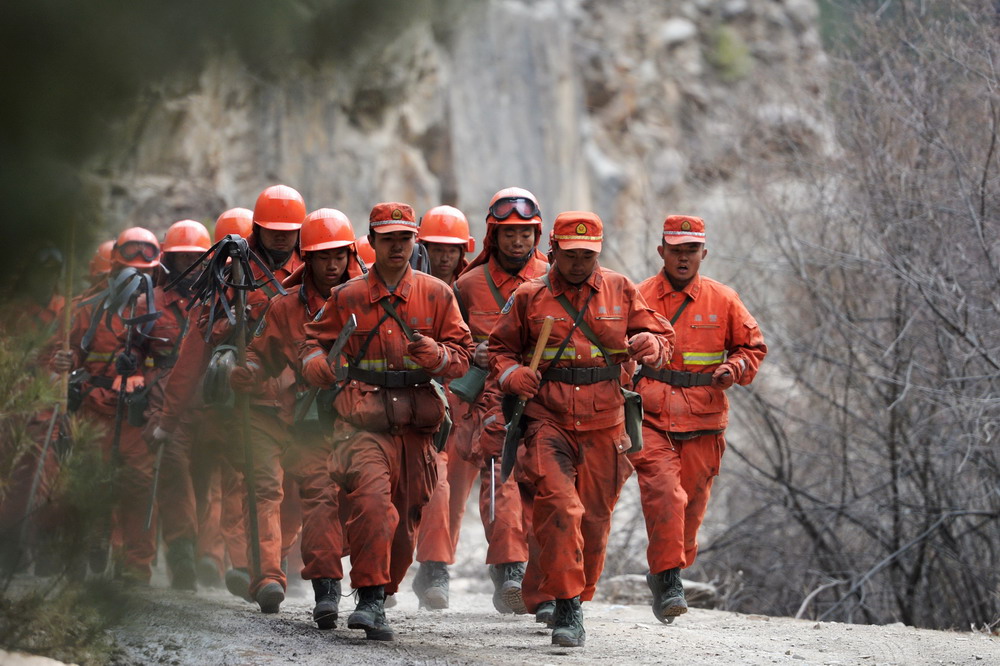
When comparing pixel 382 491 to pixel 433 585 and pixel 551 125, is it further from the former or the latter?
pixel 551 125

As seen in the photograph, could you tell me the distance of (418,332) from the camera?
7551 mm

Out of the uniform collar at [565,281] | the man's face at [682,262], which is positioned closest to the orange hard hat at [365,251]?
the man's face at [682,262]

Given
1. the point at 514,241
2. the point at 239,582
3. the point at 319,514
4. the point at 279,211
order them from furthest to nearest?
the point at 279,211, the point at 239,582, the point at 514,241, the point at 319,514

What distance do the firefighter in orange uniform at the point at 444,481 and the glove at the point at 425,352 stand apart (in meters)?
1.95

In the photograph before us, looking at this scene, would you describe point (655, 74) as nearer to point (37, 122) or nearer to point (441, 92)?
point (441, 92)

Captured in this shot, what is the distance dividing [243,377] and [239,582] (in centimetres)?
173

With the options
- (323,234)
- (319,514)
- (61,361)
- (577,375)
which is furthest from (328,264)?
(61,361)

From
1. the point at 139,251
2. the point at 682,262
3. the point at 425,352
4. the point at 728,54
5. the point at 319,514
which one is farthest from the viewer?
the point at 728,54

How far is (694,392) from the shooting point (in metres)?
8.62

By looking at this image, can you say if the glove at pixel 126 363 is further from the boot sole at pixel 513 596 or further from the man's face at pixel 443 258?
the boot sole at pixel 513 596

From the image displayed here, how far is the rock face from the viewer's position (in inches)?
636

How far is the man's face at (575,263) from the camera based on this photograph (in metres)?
7.49

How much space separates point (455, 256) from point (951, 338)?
5375 millimetres

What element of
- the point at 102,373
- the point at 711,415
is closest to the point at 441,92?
the point at 102,373
